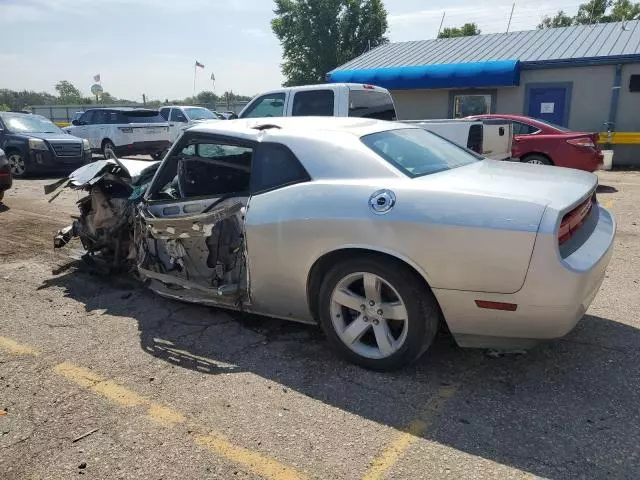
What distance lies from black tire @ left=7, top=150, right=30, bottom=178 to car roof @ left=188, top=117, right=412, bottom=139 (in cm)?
1081

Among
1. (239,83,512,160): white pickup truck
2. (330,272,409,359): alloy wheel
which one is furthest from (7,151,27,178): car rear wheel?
(330,272,409,359): alloy wheel

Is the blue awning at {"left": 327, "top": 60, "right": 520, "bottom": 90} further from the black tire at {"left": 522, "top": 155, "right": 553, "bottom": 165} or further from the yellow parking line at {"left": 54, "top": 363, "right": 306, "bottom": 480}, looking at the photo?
the yellow parking line at {"left": 54, "top": 363, "right": 306, "bottom": 480}

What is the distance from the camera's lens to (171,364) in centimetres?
354

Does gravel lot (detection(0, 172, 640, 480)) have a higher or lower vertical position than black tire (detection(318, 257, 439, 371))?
lower

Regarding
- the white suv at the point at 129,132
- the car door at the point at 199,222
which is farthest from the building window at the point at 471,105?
the car door at the point at 199,222

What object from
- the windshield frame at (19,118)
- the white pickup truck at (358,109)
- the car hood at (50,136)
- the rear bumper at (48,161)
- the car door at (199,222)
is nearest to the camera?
the car door at (199,222)

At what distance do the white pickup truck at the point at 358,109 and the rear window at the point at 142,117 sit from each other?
874 cm

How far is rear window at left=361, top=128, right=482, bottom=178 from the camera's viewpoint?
11.4 feet

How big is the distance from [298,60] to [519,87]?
26.8 m

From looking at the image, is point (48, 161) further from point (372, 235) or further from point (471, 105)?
point (471, 105)

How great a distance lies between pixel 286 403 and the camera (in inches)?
119

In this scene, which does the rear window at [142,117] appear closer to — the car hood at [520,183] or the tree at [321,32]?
the car hood at [520,183]

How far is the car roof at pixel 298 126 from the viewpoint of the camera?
147 inches

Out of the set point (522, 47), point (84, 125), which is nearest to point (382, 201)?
point (84, 125)
